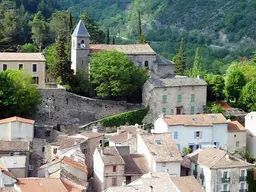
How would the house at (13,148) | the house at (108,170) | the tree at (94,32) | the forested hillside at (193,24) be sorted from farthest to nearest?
1. the forested hillside at (193,24)
2. the tree at (94,32)
3. the house at (13,148)
4. the house at (108,170)

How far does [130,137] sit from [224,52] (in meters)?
64.7

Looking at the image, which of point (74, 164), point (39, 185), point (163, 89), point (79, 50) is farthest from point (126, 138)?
Result: point (79, 50)

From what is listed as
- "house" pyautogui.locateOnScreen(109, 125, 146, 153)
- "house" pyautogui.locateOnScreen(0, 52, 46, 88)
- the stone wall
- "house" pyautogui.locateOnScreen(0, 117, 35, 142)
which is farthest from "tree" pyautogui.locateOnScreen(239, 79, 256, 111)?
"house" pyautogui.locateOnScreen(0, 117, 35, 142)

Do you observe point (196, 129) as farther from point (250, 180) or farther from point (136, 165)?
point (136, 165)

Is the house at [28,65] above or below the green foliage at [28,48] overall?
below

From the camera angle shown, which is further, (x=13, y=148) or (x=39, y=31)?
(x=39, y=31)

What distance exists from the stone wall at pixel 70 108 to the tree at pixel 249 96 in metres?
12.0

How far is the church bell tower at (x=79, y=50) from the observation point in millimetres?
62094

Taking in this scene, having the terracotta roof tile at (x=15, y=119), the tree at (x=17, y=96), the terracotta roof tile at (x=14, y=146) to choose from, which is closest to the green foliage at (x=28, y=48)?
the tree at (x=17, y=96)

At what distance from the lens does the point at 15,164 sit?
47125mm

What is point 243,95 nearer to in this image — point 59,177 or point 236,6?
point 59,177

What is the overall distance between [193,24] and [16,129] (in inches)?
2983

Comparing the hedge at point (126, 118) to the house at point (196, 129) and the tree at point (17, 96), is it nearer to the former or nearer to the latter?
the house at point (196, 129)

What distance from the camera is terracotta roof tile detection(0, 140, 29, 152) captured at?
48.8m
